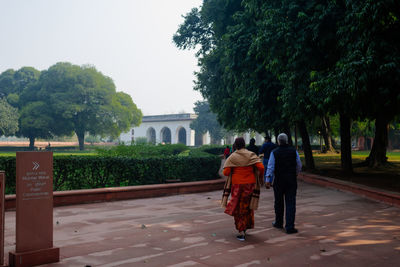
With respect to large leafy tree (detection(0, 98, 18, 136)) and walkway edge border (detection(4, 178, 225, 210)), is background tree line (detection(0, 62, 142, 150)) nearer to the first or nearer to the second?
large leafy tree (detection(0, 98, 18, 136))

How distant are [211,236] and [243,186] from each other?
914 millimetres

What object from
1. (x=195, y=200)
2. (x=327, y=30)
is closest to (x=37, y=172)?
(x=195, y=200)

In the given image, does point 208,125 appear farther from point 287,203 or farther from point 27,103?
point 287,203

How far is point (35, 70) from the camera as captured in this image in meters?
61.8

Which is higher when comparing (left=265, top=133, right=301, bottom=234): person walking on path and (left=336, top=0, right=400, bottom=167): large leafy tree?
(left=336, top=0, right=400, bottom=167): large leafy tree

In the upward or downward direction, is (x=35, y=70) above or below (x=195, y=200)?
above

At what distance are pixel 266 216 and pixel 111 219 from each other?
3002 mm

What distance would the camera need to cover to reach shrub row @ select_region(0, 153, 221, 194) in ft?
32.8

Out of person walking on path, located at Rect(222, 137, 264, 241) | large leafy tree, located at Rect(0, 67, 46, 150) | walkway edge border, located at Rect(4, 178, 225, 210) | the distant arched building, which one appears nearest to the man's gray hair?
person walking on path, located at Rect(222, 137, 264, 241)

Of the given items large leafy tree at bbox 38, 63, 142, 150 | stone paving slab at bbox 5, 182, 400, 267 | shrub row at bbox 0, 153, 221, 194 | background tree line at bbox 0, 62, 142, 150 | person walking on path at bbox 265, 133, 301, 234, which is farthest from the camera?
large leafy tree at bbox 38, 63, 142, 150

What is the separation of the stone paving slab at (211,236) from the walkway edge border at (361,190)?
0.35 meters

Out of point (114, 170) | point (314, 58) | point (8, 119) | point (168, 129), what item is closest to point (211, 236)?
point (114, 170)

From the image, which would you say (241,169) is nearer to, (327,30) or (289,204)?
(289,204)

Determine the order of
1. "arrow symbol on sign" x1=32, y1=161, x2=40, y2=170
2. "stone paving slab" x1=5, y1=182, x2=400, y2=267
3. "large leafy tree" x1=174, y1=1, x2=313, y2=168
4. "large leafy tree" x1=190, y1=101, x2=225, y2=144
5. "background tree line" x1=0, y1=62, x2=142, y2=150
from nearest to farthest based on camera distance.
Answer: "arrow symbol on sign" x1=32, y1=161, x2=40, y2=170, "stone paving slab" x1=5, y1=182, x2=400, y2=267, "large leafy tree" x1=174, y1=1, x2=313, y2=168, "background tree line" x1=0, y1=62, x2=142, y2=150, "large leafy tree" x1=190, y1=101, x2=225, y2=144
